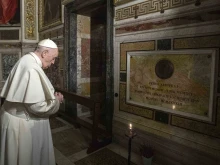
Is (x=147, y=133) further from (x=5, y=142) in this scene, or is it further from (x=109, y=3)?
(x=109, y=3)

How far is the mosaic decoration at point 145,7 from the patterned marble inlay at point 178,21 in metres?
0.19

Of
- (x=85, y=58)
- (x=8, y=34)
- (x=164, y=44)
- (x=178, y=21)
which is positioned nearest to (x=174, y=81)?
(x=164, y=44)

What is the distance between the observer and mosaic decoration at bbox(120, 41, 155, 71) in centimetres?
312

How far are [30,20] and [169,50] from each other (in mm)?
6504

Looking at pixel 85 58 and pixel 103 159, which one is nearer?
pixel 103 159

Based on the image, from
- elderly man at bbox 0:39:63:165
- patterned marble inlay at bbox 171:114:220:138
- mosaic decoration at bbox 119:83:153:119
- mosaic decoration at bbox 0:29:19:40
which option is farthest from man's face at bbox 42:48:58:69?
mosaic decoration at bbox 0:29:19:40

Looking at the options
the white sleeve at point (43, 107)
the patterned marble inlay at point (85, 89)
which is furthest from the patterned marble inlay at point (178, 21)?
the patterned marble inlay at point (85, 89)

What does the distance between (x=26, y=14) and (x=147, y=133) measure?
269 inches

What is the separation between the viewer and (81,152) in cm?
347

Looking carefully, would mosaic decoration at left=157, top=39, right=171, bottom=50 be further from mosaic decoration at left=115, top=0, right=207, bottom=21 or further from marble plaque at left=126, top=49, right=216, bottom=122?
→ mosaic decoration at left=115, top=0, right=207, bottom=21

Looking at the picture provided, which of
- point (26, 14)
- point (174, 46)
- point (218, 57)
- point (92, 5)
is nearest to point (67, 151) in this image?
point (174, 46)

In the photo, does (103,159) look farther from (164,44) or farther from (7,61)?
(7,61)

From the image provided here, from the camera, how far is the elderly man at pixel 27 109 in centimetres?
205

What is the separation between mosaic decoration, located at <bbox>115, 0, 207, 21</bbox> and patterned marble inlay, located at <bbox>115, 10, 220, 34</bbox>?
0.19 meters
